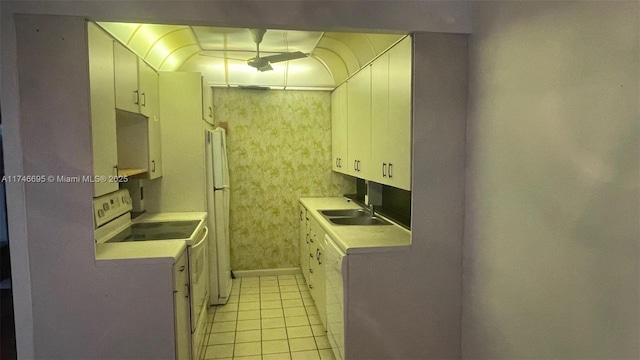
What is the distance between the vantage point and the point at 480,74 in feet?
7.15

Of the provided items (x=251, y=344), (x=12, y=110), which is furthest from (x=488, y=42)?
(x=251, y=344)

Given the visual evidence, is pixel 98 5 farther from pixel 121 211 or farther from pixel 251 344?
pixel 251 344

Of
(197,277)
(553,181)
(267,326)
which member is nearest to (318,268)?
(267,326)

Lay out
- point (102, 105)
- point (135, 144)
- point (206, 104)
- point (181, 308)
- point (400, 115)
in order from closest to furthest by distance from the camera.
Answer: point (102, 105) → point (181, 308) → point (400, 115) → point (135, 144) → point (206, 104)

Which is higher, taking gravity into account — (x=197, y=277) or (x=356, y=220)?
(x=356, y=220)

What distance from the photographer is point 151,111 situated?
3182 millimetres

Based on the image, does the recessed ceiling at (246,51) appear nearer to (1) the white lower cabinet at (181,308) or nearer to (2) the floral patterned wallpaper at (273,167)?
(2) the floral patterned wallpaper at (273,167)

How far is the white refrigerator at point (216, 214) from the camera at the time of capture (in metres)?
3.71

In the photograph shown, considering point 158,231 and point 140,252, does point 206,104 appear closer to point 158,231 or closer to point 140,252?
point 158,231

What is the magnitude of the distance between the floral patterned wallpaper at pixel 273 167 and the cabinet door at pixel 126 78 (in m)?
1.73

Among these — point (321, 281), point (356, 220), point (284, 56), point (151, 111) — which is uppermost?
point (284, 56)

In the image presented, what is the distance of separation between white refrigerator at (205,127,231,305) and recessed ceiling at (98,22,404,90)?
82cm

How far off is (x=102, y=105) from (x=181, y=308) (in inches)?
49.5

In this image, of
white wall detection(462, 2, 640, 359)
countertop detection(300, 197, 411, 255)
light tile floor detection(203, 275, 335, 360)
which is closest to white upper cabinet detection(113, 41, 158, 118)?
countertop detection(300, 197, 411, 255)
